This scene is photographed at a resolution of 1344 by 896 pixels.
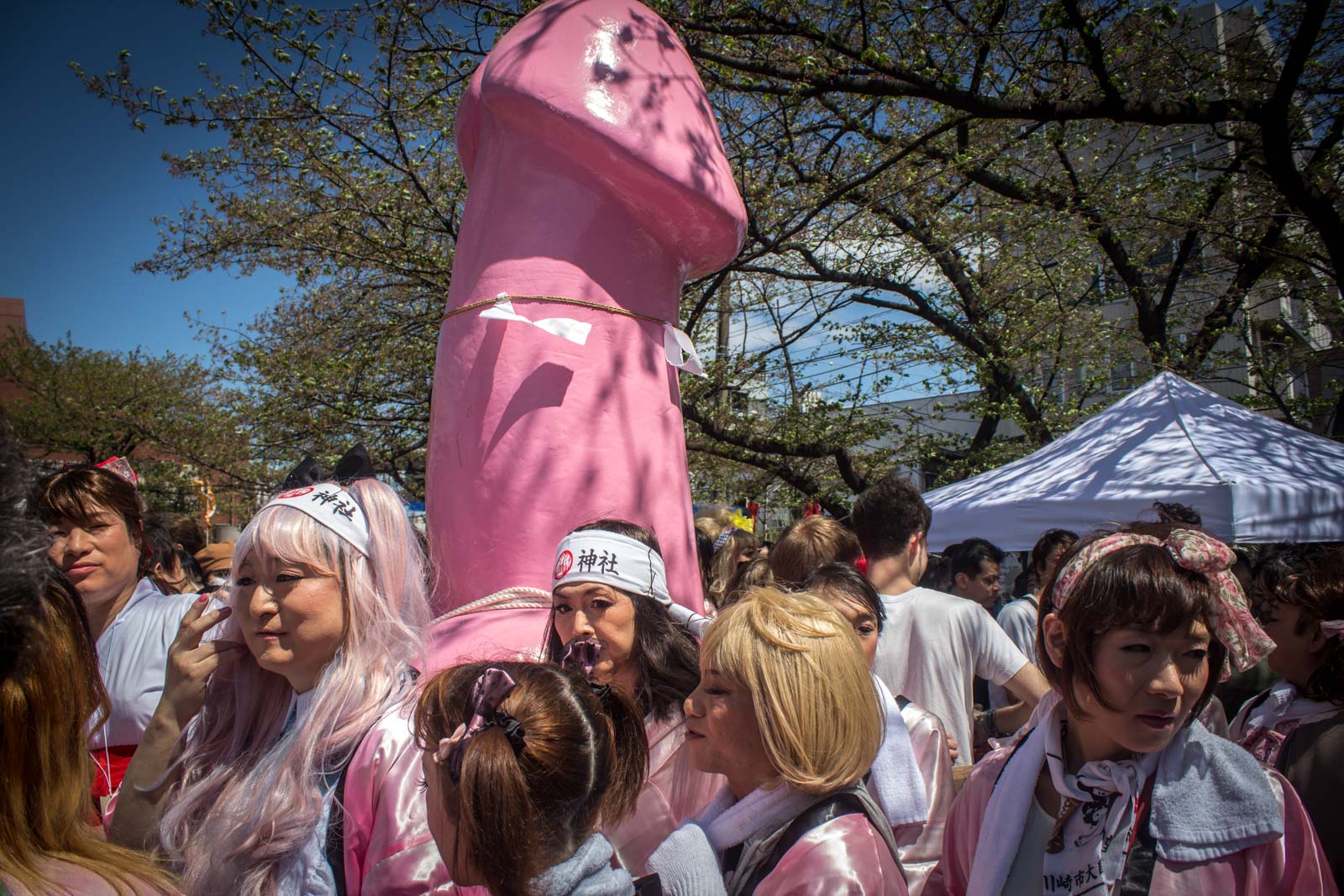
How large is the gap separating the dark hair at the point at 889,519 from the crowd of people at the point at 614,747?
1.20 meters

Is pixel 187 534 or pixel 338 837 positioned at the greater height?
pixel 187 534

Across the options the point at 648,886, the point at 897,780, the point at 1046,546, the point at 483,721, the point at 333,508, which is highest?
the point at 1046,546

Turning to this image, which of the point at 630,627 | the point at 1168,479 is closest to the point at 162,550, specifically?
the point at 630,627

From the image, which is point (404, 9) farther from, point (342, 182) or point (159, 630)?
point (159, 630)

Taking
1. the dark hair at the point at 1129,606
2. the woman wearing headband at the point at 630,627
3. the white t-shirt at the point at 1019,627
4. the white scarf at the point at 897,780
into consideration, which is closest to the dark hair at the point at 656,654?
the woman wearing headband at the point at 630,627

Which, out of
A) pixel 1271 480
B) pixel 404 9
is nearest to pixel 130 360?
pixel 404 9

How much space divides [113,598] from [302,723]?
1544 mm

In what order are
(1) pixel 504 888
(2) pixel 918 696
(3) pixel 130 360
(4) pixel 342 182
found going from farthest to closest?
(3) pixel 130 360 < (4) pixel 342 182 < (2) pixel 918 696 < (1) pixel 504 888

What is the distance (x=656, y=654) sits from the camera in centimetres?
242

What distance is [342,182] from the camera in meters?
7.16

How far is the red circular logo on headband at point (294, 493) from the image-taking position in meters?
2.08

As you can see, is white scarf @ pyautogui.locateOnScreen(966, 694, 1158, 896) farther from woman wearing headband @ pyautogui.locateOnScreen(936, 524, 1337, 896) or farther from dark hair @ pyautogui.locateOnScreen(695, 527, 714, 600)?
dark hair @ pyautogui.locateOnScreen(695, 527, 714, 600)

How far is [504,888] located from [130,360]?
23494 mm

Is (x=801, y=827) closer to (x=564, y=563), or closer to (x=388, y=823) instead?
(x=388, y=823)
